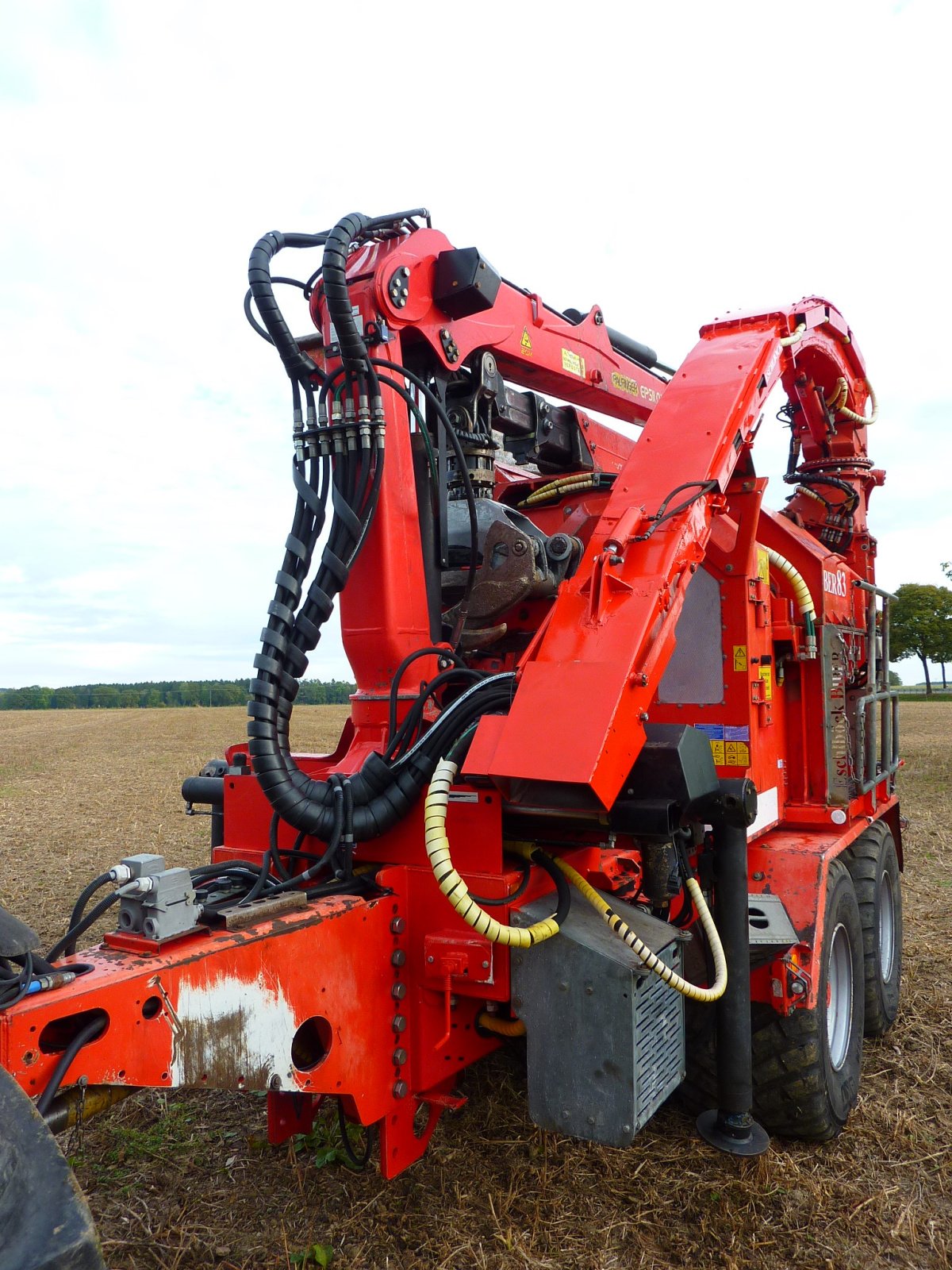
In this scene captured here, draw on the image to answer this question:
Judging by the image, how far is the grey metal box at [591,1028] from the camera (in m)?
2.47

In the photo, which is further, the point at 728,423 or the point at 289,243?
the point at 728,423

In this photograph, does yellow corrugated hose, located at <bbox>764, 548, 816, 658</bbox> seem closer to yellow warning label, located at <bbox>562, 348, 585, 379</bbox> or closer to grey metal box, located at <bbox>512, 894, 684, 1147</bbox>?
yellow warning label, located at <bbox>562, 348, 585, 379</bbox>

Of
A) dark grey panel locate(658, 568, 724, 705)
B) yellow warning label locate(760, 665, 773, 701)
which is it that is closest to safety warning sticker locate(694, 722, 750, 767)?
dark grey panel locate(658, 568, 724, 705)

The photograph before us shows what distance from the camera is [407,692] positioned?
3.11 meters

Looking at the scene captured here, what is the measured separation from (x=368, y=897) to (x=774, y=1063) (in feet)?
6.03

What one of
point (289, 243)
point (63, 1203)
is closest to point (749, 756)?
point (289, 243)

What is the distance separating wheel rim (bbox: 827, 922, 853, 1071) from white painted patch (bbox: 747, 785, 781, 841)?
51cm

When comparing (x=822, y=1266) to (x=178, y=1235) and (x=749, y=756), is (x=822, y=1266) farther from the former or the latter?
(x=178, y=1235)

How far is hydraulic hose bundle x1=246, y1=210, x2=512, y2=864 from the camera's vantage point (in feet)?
9.18

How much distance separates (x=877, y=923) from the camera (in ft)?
14.9

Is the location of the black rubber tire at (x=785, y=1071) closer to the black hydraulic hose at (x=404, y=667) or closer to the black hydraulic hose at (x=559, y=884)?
the black hydraulic hose at (x=559, y=884)

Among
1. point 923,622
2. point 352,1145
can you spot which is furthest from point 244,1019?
point 923,622

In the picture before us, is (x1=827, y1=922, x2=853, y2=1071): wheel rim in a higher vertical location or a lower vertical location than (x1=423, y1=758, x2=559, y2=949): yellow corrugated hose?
Result: lower

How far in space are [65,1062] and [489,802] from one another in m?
1.28
